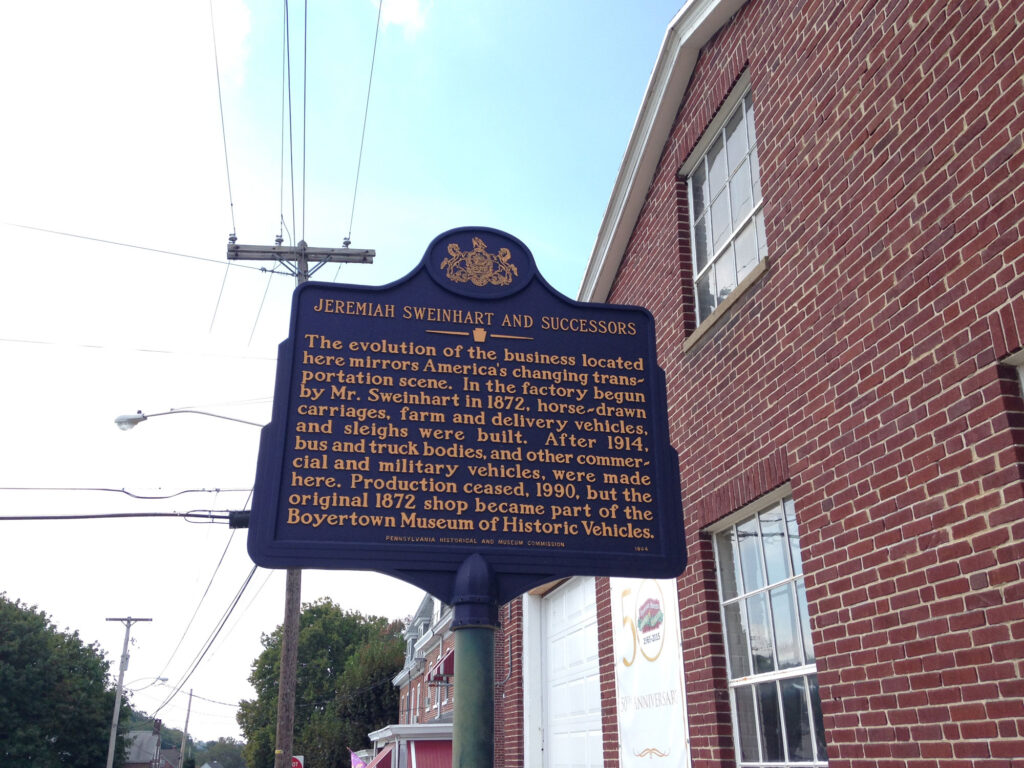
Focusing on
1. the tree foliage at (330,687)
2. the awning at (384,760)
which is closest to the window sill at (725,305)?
the awning at (384,760)

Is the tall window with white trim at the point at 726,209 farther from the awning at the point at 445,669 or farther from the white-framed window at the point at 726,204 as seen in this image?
the awning at the point at 445,669

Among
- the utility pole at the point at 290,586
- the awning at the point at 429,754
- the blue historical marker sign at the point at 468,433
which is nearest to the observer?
the blue historical marker sign at the point at 468,433

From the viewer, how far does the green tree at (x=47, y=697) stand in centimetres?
3872

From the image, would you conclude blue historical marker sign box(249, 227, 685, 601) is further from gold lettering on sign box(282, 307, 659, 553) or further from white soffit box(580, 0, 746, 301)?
white soffit box(580, 0, 746, 301)

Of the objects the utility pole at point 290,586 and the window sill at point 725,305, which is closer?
the window sill at point 725,305

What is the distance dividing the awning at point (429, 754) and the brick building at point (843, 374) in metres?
13.1

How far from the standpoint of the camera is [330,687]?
59438 millimetres

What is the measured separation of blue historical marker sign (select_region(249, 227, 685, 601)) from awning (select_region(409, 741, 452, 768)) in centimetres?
1737

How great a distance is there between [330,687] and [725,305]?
58.8 metres

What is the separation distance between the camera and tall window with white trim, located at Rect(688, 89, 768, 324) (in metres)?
6.73

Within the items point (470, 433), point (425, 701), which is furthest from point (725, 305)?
point (425, 701)

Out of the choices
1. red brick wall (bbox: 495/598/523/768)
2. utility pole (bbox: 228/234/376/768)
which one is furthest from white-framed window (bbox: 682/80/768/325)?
utility pole (bbox: 228/234/376/768)

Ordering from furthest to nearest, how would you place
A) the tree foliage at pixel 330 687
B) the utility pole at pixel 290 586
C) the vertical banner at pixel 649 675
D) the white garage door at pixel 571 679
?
1. the tree foliage at pixel 330 687
2. the utility pole at pixel 290 586
3. the white garage door at pixel 571 679
4. the vertical banner at pixel 649 675

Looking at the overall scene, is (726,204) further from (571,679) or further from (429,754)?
(429,754)
